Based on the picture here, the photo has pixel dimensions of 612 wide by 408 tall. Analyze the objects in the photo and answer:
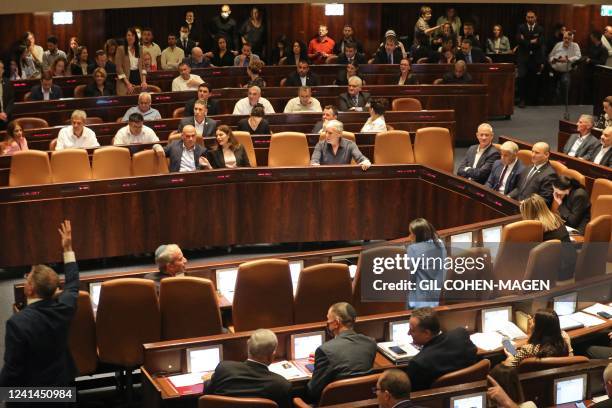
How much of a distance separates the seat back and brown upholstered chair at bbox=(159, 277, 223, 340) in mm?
64

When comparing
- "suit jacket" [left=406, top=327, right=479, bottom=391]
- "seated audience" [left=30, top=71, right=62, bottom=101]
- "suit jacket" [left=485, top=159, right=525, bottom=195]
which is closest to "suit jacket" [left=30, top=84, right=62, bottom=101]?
"seated audience" [left=30, top=71, right=62, bottom=101]

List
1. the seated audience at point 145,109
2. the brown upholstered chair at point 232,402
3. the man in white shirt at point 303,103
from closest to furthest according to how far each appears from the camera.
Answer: the brown upholstered chair at point 232,402 < the seated audience at point 145,109 < the man in white shirt at point 303,103

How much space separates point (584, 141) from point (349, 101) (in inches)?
131

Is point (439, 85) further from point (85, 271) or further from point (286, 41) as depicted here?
point (85, 271)

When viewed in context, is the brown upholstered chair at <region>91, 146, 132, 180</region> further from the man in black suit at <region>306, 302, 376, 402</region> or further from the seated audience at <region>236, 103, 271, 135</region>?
the man in black suit at <region>306, 302, 376, 402</region>

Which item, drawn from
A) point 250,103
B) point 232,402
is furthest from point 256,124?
point 232,402

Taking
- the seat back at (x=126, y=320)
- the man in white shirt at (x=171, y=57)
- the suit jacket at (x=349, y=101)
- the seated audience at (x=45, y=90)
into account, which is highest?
the man in white shirt at (x=171, y=57)

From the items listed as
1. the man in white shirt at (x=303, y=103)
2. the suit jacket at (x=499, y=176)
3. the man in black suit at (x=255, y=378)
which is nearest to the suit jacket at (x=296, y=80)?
the man in white shirt at (x=303, y=103)

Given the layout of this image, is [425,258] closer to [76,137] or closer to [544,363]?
[544,363]

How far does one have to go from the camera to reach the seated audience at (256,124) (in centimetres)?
1141

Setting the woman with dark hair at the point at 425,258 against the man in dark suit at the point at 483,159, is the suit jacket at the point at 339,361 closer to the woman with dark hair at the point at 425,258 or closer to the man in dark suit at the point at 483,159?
the woman with dark hair at the point at 425,258

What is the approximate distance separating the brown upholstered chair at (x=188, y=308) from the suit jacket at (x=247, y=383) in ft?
3.80

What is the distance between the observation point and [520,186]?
9.52 metres

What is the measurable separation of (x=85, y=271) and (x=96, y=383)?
2.68 metres
